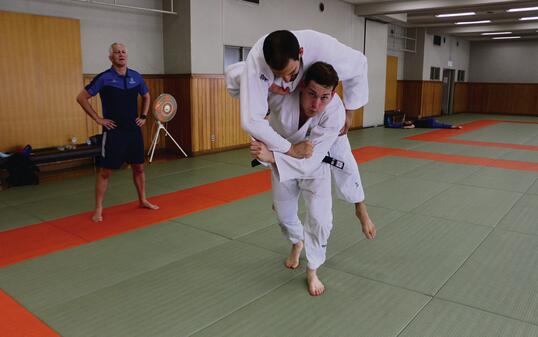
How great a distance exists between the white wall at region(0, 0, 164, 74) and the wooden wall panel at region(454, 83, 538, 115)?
1606 cm

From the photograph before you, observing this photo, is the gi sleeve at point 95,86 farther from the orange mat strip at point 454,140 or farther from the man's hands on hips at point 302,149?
the orange mat strip at point 454,140

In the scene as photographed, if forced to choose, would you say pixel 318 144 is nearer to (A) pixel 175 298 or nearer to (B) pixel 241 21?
(A) pixel 175 298

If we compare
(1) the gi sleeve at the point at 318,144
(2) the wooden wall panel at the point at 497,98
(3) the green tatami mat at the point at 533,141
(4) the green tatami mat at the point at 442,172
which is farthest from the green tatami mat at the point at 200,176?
(2) the wooden wall panel at the point at 497,98

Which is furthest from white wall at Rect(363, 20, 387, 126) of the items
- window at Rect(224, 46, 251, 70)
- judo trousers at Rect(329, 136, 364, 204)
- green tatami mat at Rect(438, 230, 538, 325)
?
judo trousers at Rect(329, 136, 364, 204)

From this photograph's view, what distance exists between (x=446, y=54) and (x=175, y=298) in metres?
18.4

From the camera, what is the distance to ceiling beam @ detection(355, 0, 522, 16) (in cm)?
1029

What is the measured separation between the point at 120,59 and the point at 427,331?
348 centimetres

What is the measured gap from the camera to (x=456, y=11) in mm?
12305

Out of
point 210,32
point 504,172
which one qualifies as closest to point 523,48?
point 504,172

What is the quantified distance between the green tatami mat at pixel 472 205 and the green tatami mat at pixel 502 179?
287 mm

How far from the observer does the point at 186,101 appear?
7887 mm

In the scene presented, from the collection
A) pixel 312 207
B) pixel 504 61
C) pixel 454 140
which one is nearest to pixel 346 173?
pixel 312 207

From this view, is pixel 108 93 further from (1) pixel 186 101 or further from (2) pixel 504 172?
(2) pixel 504 172

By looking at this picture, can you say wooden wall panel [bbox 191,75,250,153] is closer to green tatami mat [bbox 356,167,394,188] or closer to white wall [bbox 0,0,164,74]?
white wall [bbox 0,0,164,74]
